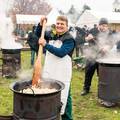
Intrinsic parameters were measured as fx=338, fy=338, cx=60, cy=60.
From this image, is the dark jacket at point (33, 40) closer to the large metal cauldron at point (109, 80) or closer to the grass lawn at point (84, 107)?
the grass lawn at point (84, 107)

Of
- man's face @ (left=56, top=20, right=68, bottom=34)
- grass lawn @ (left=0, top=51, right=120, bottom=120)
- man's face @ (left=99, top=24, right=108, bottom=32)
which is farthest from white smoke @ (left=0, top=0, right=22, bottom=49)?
man's face @ (left=56, top=20, right=68, bottom=34)

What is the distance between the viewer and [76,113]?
7.08 m

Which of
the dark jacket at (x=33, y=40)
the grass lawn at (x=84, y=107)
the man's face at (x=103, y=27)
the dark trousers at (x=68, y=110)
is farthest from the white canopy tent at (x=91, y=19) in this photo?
the dark jacket at (x=33, y=40)

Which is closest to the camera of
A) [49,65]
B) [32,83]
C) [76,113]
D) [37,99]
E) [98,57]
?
[37,99]

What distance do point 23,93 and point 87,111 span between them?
3206 millimetres

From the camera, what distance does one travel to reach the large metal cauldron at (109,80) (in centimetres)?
723

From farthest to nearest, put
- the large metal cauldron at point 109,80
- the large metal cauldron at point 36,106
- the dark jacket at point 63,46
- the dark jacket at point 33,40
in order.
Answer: the large metal cauldron at point 109,80, the dark jacket at point 33,40, the dark jacket at point 63,46, the large metal cauldron at point 36,106

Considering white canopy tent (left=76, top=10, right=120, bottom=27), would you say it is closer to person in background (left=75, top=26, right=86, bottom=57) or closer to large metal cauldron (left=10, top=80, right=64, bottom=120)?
person in background (left=75, top=26, right=86, bottom=57)

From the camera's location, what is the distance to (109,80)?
288 inches

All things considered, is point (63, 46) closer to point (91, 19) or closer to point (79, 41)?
point (79, 41)

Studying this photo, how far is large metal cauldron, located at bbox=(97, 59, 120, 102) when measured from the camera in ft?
23.7

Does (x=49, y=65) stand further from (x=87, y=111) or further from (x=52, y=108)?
(x=87, y=111)

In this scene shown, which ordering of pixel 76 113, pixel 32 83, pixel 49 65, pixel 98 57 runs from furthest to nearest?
1. pixel 98 57
2. pixel 76 113
3. pixel 49 65
4. pixel 32 83

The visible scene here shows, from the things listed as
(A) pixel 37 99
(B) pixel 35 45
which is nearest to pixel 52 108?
(A) pixel 37 99
